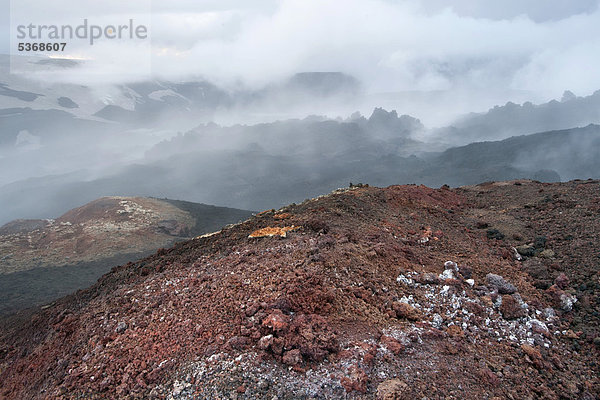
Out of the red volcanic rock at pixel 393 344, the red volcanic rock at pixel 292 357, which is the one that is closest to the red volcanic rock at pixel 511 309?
the red volcanic rock at pixel 393 344

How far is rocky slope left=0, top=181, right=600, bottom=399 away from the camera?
5.41 m

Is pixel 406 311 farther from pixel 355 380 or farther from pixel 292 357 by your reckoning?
pixel 292 357

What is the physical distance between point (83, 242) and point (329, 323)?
1626 inches

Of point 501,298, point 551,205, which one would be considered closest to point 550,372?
A: point 501,298

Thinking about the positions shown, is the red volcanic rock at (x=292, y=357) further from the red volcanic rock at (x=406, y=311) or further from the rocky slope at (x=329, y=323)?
the red volcanic rock at (x=406, y=311)

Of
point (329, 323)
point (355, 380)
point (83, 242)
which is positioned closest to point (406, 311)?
point (329, 323)

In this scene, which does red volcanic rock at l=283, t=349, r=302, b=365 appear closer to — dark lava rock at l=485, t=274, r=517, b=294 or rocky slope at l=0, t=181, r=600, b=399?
rocky slope at l=0, t=181, r=600, b=399

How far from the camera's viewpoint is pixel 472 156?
172625mm

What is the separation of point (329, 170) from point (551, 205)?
165 meters

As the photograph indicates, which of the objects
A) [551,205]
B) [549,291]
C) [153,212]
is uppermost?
[551,205]

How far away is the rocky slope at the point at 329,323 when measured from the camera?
5.41 metres

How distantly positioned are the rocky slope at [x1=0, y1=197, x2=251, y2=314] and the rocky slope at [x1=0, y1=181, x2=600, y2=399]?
2401cm

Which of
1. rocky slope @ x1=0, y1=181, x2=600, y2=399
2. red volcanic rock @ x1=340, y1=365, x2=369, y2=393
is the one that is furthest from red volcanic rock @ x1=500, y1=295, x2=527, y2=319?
red volcanic rock @ x1=340, y1=365, x2=369, y2=393

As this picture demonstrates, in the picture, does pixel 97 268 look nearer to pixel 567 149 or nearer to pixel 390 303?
pixel 390 303
